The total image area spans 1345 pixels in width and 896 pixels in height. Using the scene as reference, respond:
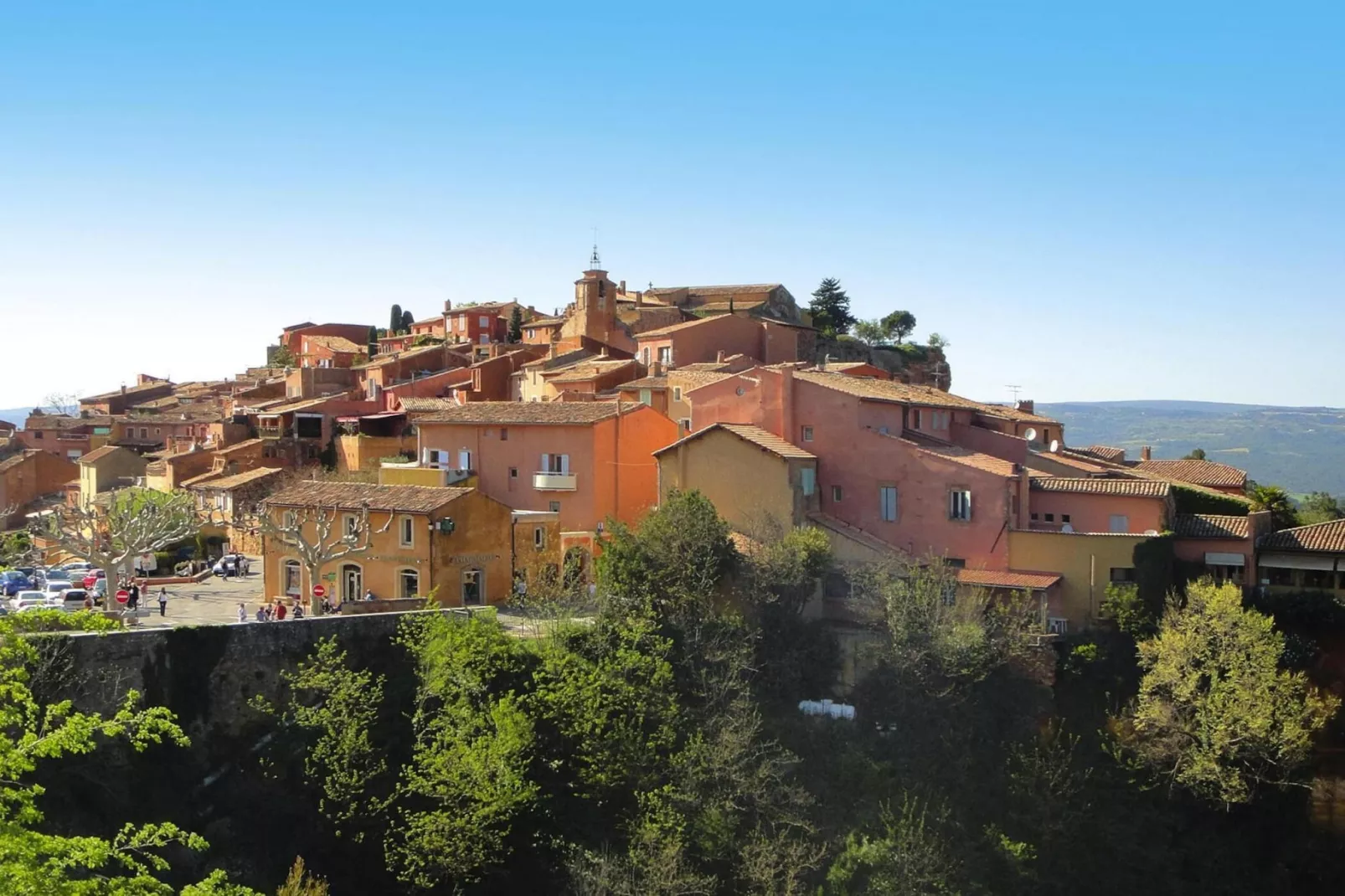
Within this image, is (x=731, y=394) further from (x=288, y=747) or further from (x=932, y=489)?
(x=288, y=747)

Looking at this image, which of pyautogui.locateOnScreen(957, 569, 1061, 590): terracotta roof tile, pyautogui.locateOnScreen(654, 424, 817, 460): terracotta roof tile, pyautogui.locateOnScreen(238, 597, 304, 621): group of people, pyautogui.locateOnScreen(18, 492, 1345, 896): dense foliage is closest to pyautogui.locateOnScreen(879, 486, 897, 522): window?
pyautogui.locateOnScreen(18, 492, 1345, 896): dense foliage

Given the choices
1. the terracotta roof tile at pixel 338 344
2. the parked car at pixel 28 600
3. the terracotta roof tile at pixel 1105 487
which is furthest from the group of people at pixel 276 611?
the terracotta roof tile at pixel 338 344

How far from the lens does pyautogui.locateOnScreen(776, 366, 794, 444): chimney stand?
3975cm

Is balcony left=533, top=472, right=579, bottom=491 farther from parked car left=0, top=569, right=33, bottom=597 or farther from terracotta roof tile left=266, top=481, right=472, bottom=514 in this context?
parked car left=0, top=569, right=33, bottom=597

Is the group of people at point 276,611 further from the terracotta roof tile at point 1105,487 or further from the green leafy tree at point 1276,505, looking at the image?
the green leafy tree at point 1276,505

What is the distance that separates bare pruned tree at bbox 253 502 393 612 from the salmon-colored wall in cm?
1992

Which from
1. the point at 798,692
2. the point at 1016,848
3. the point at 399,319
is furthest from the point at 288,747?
the point at 399,319

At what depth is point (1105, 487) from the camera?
36.8m

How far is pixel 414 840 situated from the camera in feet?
92.4

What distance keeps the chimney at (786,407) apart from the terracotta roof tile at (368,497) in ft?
33.7

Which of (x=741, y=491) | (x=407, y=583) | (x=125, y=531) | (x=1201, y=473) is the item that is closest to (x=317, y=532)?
(x=407, y=583)

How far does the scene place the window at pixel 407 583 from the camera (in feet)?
122

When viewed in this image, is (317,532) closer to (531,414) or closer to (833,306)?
(531,414)

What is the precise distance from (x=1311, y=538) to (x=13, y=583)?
42.3m
